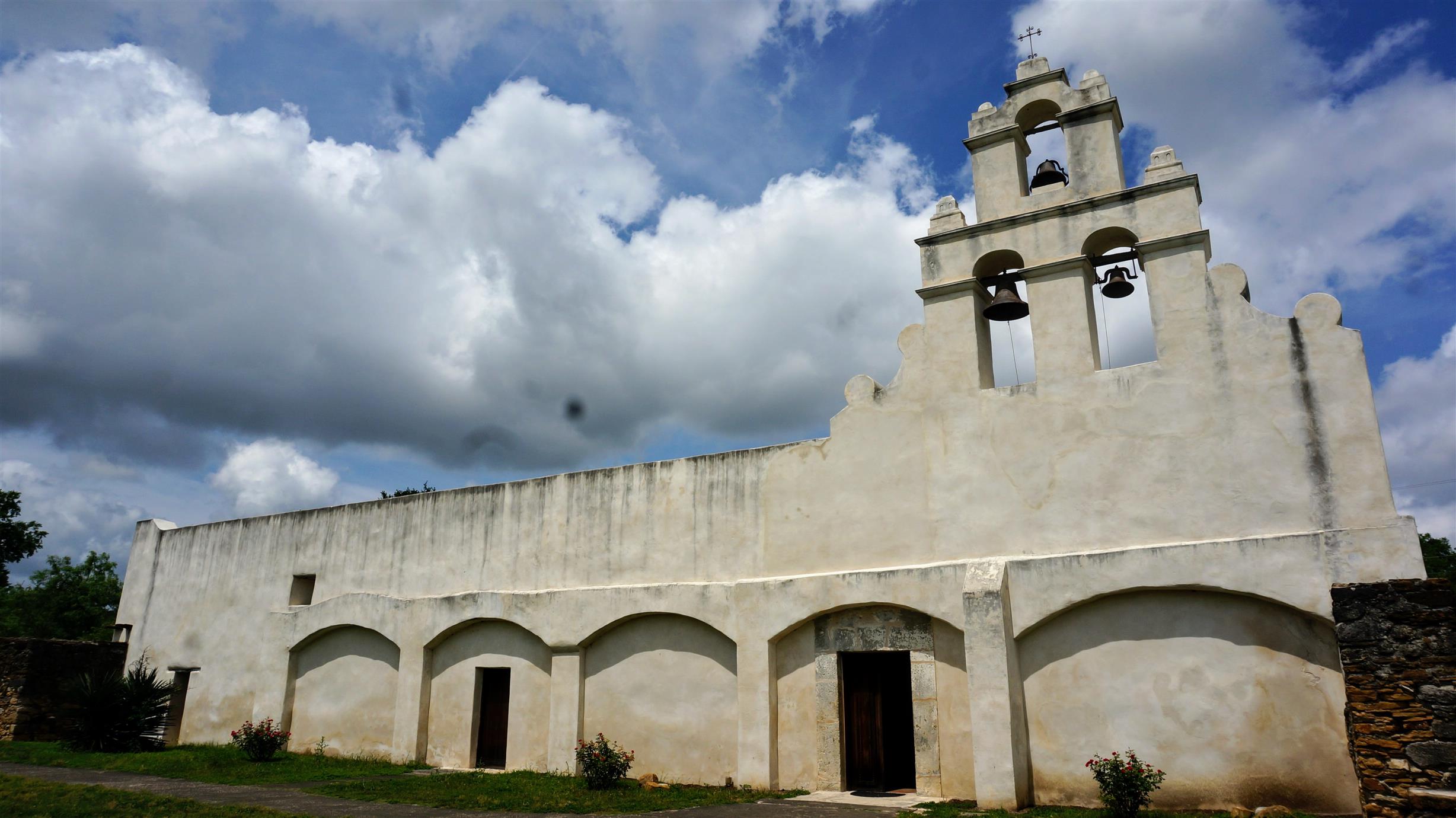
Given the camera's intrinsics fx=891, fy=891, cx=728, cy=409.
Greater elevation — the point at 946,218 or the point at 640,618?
the point at 946,218

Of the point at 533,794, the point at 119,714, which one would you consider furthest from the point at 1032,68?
the point at 119,714

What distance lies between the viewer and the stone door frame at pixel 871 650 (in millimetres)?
10633

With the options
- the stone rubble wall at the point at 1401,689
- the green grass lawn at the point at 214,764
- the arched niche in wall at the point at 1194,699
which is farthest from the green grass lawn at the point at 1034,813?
the green grass lawn at the point at 214,764

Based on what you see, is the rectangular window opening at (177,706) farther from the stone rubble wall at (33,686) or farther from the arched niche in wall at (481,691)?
the arched niche in wall at (481,691)

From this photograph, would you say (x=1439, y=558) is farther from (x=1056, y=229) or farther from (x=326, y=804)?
(x=326, y=804)

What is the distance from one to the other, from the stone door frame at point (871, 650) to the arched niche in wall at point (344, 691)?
25.6ft

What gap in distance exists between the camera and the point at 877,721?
1131 cm

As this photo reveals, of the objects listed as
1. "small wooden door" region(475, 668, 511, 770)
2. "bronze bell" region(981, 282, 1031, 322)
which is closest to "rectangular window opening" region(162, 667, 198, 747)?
"small wooden door" region(475, 668, 511, 770)

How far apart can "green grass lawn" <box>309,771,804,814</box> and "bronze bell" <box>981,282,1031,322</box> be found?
6.61 meters

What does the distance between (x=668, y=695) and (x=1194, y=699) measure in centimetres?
680

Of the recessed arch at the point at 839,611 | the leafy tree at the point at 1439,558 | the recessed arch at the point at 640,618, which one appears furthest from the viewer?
the leafy tree at the point at 1439,558

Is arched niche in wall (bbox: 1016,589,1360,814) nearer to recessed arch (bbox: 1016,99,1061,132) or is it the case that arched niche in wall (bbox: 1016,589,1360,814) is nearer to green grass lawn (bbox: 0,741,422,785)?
recessed arch (bbox: 1016,99,1061,132)

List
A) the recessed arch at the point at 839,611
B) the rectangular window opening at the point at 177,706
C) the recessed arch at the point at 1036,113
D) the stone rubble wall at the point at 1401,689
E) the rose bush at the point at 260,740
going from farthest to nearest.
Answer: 1. the rectangular window opening at the point at 177,706
2. the rose bush at the point at 260,740
3. the recessed arch at the point at 1036,113
4. the recessed arch at the point at 839,611
5. the stone rubble wall at the point at 1401,689

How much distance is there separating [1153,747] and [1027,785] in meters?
1.41
